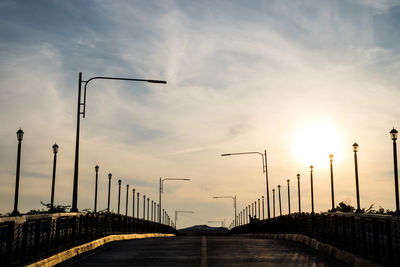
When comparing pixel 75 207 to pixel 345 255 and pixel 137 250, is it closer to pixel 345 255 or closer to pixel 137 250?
pixel 137 250

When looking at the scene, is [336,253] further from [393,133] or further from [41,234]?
[393,133]

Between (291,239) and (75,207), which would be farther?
(291,239)

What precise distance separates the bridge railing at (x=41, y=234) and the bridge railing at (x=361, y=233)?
8.92m

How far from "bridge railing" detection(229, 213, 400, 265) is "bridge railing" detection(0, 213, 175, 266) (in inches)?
351

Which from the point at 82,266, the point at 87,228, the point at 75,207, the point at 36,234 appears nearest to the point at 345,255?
the point at 82,266

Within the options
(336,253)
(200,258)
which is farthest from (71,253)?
(336,253)

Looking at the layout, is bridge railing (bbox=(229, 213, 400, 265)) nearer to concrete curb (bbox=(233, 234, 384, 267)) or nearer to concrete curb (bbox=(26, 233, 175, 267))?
concrete curb (bbox=(233, 234, 384, 267))

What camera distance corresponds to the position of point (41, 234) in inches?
632

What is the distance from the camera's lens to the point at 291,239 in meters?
32.6

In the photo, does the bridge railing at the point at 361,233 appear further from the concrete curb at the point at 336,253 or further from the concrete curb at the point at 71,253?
the concrete curb at the point at 71,253

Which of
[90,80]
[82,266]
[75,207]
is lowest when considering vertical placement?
[82,266]

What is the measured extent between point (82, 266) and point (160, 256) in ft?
11.7

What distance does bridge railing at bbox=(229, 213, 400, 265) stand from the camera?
45.0 ft

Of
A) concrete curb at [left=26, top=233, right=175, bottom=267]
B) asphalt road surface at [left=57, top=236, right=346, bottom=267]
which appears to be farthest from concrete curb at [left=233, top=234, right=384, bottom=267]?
concrete curb at [left=26, top=233, right=175, bottom=267]
